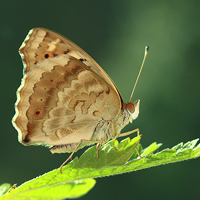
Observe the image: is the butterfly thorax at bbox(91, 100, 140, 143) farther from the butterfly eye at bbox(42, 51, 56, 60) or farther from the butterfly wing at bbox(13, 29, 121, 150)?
the butterfly eye at bbox(42, 51, 56, 60)

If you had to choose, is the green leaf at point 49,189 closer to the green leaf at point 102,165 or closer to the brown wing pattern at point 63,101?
the green leaf at point 102,165

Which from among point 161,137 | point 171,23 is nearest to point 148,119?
point 161,137

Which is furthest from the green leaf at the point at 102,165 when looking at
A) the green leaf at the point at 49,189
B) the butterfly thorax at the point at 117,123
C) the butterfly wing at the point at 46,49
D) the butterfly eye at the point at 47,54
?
the butterfly eye at the point at 47,54

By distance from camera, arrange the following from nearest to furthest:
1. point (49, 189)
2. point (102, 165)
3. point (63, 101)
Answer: point (49, 189) → point (102, 165) → point (63, 101)

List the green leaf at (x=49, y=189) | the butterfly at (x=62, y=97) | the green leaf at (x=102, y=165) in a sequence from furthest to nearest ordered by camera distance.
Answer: the butterfly at (x=62, y=97), the green leaf at (x=102, y=165), the green leaf at (x=49, y=189)

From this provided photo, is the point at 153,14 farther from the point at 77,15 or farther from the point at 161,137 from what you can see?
the point at 161,137

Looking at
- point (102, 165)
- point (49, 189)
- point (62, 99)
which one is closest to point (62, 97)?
point (62, 99)

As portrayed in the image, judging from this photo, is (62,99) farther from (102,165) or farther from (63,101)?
(102,165)

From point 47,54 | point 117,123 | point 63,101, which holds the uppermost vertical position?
point 47,54

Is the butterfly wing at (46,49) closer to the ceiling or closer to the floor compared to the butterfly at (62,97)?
closer to the ceiling
